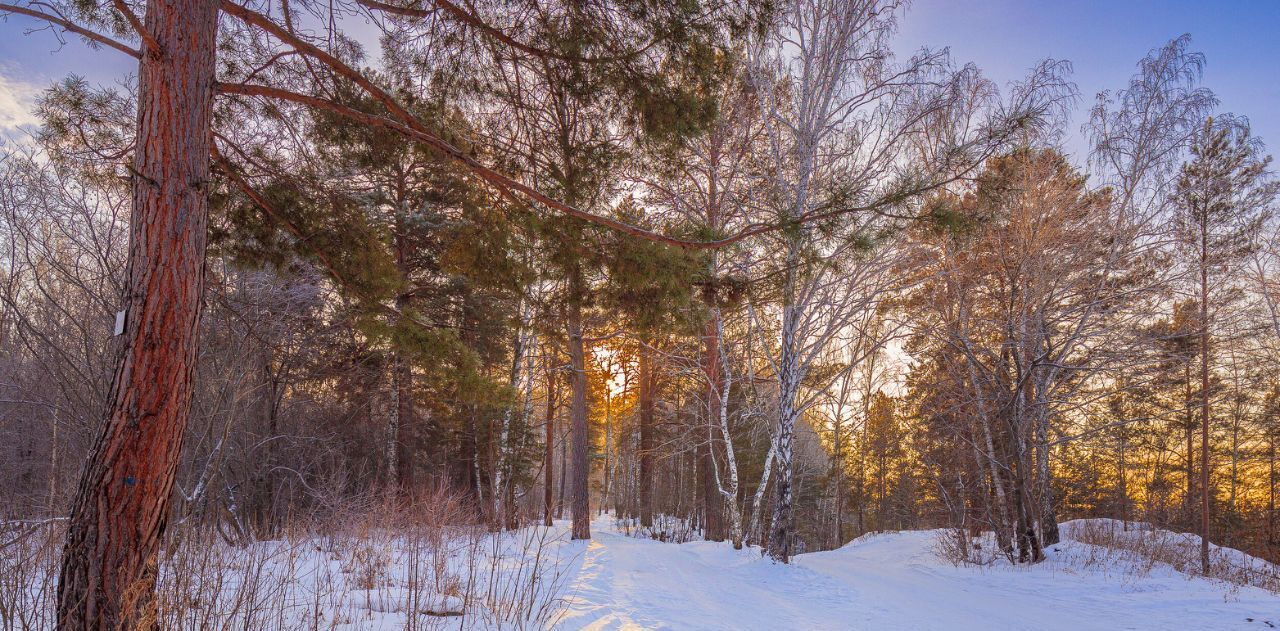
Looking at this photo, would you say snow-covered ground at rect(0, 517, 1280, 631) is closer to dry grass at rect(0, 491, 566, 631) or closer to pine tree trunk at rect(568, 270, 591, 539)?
dry grass at rect(0, 491, 566, 631)

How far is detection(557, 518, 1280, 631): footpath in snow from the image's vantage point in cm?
576

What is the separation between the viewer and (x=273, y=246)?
5207 mm

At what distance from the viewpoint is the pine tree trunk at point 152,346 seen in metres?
2.89

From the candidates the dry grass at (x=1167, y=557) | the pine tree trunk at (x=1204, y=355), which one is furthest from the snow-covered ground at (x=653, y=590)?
the pine tree trunk at (x=1204, y=355)

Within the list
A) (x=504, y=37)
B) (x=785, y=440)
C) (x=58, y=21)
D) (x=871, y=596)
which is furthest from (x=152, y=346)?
(x=871, y=596)

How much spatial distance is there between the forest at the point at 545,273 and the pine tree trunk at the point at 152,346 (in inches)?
0.7

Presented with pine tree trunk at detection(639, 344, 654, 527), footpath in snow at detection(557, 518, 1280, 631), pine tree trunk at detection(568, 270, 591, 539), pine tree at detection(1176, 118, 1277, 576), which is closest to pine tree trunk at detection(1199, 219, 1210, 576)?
pine tree at detection(1176, 118, 1277, 576)

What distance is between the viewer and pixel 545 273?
17.2ft

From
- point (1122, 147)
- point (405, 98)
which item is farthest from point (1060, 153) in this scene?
point (405, 98)

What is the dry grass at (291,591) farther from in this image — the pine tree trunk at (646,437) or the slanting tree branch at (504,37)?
the pine tree trunk at (646,437)

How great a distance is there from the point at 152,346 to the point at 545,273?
9.23 ft

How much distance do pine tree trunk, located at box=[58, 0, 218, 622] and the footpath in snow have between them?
9.04 ft

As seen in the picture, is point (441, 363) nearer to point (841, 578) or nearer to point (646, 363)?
point (841, 578)

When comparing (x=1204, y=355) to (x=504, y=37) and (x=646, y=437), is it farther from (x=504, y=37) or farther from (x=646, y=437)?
(x=504, y=37)
